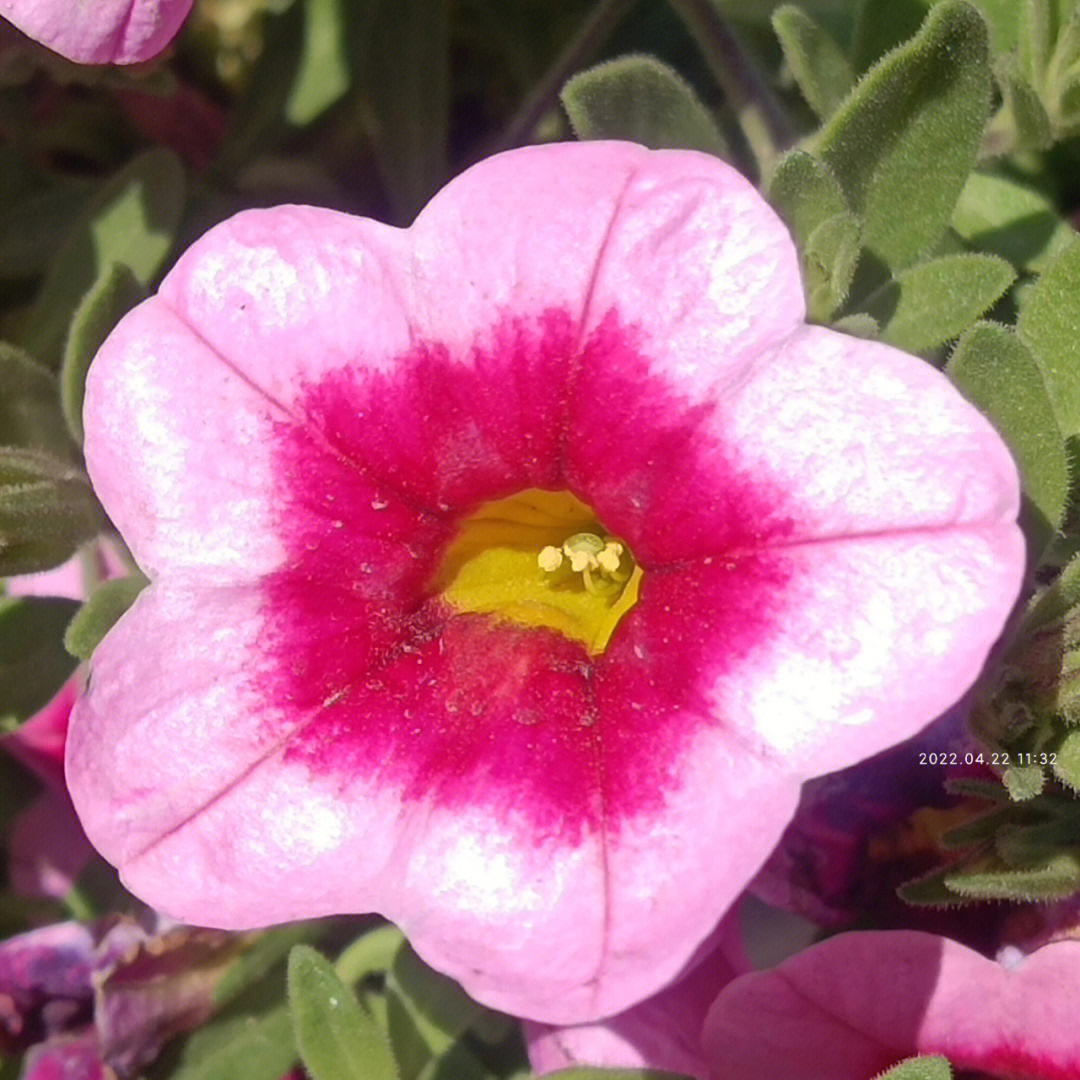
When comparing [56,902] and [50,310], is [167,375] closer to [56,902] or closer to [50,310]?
[50,310]

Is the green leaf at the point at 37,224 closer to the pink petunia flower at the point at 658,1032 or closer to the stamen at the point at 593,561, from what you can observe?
the stamen at the point at 593,561

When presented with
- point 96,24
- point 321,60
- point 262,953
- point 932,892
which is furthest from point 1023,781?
point 321,60

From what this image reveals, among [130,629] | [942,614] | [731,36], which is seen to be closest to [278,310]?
[130,629]

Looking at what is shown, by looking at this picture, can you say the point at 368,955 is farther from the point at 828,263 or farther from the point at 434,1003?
the point at 828,263

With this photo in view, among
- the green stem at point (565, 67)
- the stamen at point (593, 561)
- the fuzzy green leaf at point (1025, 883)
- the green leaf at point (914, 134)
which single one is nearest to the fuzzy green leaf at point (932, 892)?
the fuzzy green leaf at point (1025, 883)

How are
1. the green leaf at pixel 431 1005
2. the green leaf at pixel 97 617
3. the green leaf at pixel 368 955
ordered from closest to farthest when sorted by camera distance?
the green leaf at pixel 97 617
the green leaf at pixel 431 1005
the green leaf at pixel 368 955
